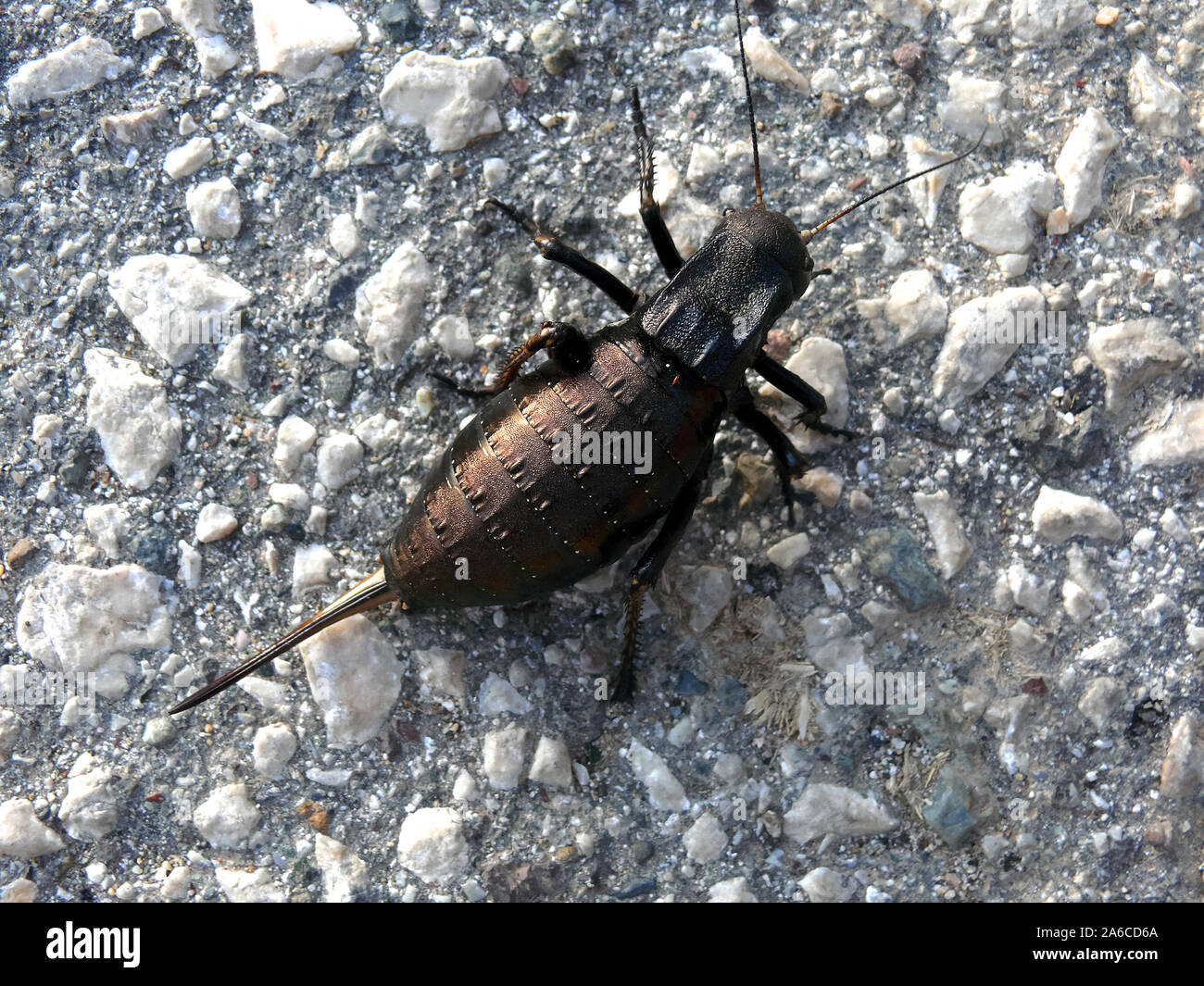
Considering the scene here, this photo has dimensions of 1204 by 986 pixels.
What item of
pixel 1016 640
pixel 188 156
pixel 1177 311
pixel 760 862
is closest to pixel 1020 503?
pixel 1016 640

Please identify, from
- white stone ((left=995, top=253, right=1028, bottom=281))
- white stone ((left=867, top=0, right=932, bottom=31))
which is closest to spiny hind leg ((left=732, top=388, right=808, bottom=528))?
white stone ((left=995, top=253, right=1028, bottom=281))

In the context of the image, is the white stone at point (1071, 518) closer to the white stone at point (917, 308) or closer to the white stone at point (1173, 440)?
the white stone at point (1173, 440)

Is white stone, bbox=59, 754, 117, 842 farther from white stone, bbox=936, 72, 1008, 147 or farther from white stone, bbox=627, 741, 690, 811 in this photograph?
white stone, bbox=936, 72, 1008, 147

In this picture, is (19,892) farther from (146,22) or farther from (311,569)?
(146,22)

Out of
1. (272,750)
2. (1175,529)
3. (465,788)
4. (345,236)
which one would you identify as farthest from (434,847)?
(1175,529)

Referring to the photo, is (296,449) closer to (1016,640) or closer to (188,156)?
(188,156)
